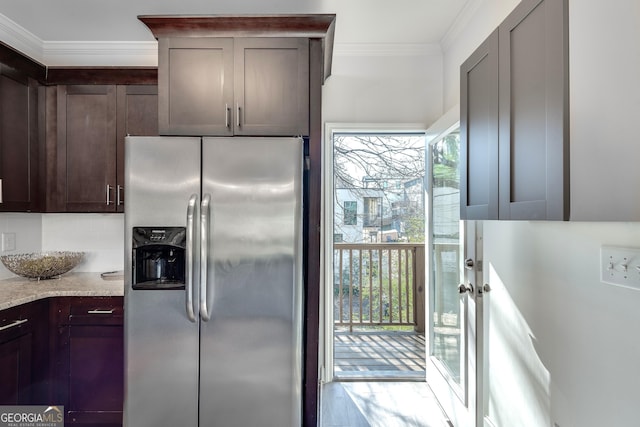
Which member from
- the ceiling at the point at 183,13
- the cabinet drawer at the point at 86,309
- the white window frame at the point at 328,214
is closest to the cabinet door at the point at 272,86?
the ceiling at the point at 183,13

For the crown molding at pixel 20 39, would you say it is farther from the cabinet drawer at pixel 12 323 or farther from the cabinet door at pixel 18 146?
the cabinet drawer at pixel 12 323

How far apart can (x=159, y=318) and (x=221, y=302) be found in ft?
1.11

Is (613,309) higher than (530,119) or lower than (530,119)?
lower

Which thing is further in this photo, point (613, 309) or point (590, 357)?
point (590, 357)

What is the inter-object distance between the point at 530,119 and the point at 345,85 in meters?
2.02

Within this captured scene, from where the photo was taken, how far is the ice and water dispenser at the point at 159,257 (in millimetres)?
1890

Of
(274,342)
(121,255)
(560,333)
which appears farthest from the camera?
(121,255)

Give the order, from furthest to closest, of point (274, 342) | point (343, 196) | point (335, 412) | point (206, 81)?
point (343, 196), point (335, 412), point (206, 81), point (274, 342)

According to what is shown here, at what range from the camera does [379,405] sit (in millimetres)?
2584

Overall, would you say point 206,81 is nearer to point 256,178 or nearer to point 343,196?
point 256,178

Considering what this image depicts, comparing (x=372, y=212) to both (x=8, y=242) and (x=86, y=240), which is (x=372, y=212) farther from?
(x=8, y=242)

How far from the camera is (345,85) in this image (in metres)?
2.83

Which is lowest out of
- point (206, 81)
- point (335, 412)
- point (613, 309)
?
point (335, 412)

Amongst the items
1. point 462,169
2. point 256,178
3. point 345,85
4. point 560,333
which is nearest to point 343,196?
point 345,85
